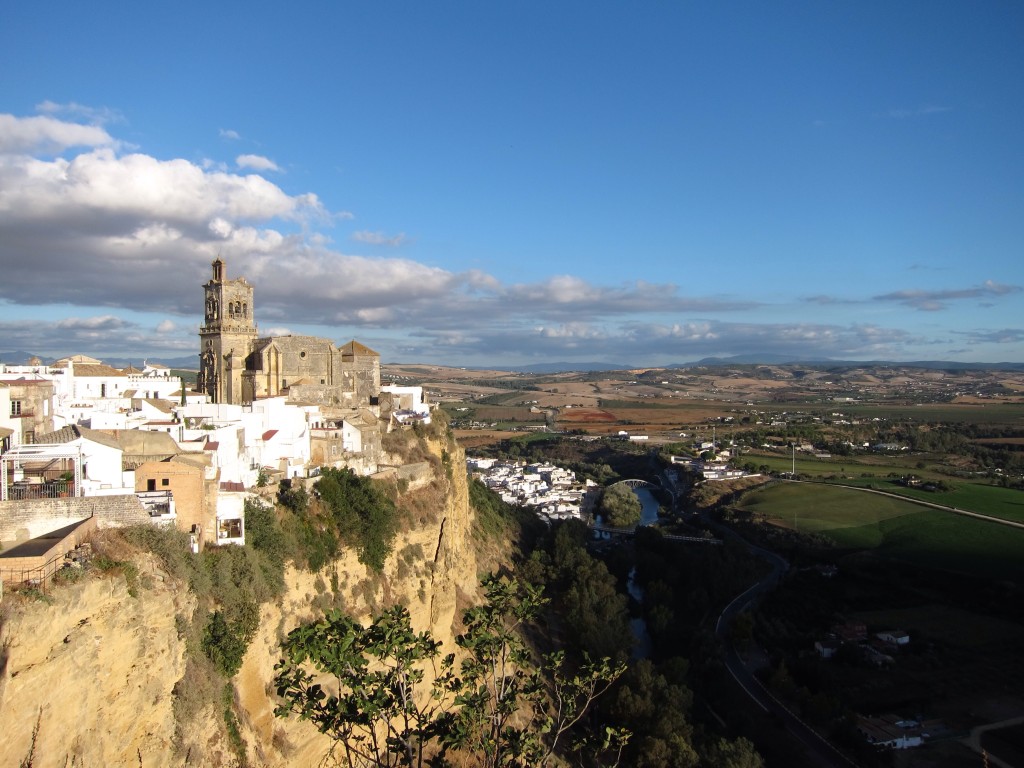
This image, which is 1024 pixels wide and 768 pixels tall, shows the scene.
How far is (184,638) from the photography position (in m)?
10.7

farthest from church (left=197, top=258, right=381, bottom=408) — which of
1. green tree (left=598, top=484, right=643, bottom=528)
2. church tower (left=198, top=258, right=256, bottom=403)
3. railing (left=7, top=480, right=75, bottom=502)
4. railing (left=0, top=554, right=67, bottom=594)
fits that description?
green tree (left=598, top=484, right=643, bottom=528)

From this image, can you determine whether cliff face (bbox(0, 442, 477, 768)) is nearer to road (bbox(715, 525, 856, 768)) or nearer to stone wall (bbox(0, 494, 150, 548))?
stone wall (bbox(0, 494, 150, 548))

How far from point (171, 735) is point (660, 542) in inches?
1273

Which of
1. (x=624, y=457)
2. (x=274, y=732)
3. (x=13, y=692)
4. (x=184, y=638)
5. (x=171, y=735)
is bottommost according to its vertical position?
(x=624, y=457)

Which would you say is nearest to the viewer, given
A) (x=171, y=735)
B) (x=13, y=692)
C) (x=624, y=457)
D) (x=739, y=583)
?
(x=13, y=692)

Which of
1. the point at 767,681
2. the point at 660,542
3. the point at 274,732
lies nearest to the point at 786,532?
the point at 660,542

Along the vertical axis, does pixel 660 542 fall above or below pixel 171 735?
below

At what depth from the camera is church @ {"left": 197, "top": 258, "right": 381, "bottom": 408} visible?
80.9 ft

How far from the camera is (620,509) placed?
48281mm

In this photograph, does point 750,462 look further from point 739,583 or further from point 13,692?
point 13,692

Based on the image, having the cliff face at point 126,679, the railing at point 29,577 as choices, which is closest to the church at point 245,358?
the cliff face at point 126,679

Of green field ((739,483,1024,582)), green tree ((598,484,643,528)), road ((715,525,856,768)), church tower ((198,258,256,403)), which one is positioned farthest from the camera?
green tree ((598,484,643,528))

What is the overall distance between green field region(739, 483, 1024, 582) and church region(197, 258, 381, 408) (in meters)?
32.3

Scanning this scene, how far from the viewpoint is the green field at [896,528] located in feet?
127
